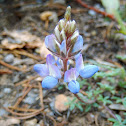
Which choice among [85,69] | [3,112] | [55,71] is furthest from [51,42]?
[3,112]

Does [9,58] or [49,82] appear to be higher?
[49,82]

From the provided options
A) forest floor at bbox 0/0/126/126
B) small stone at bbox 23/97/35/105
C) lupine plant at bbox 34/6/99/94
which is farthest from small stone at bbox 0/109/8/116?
lupine plant at bbox 34/6/99/94

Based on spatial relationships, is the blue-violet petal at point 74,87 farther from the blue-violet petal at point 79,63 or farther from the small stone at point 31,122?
the small stone at point 31,122

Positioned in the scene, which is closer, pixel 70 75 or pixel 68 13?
pixel 68 13

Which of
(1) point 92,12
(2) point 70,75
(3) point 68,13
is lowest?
(2) point 70,75

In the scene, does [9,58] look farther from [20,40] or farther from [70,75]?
[70,75]

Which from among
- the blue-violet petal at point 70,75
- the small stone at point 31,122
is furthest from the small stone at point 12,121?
the blue-violet petal at point 70,75
